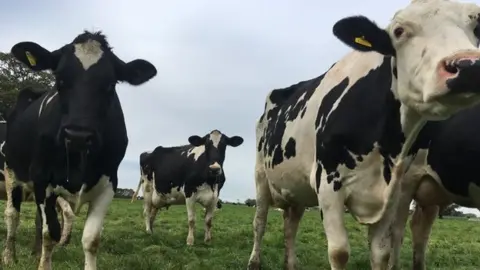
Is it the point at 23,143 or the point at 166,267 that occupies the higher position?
the point at 23,143

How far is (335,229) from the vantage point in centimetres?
577

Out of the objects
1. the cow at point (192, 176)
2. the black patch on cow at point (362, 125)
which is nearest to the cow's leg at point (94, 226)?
the black patch on cow at point (362, 125)

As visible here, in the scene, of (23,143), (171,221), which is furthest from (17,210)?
(171,221)

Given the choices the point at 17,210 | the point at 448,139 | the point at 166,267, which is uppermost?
the point at 448,139

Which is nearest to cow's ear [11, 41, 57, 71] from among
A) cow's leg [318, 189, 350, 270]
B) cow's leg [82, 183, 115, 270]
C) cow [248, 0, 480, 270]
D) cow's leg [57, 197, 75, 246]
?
cow's leg [82, 183, 115, 270]

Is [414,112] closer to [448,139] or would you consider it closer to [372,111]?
[372,111]

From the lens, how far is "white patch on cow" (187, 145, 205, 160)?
18.4m

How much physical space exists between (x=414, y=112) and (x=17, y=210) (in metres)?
6.74

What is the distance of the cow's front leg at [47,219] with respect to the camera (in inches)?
273

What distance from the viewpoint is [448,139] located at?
22.4ft

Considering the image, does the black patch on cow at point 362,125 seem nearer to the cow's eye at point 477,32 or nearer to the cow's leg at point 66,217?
the cow's eye at point 477,32

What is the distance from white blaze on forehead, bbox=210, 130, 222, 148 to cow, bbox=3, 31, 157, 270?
10.5 meters

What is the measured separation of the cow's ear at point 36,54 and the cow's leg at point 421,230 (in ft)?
16.2

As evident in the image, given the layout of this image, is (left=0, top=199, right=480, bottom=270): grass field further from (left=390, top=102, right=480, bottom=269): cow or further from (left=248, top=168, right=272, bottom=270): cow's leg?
(left=390, top=102, right=480, bottom=269): cow
